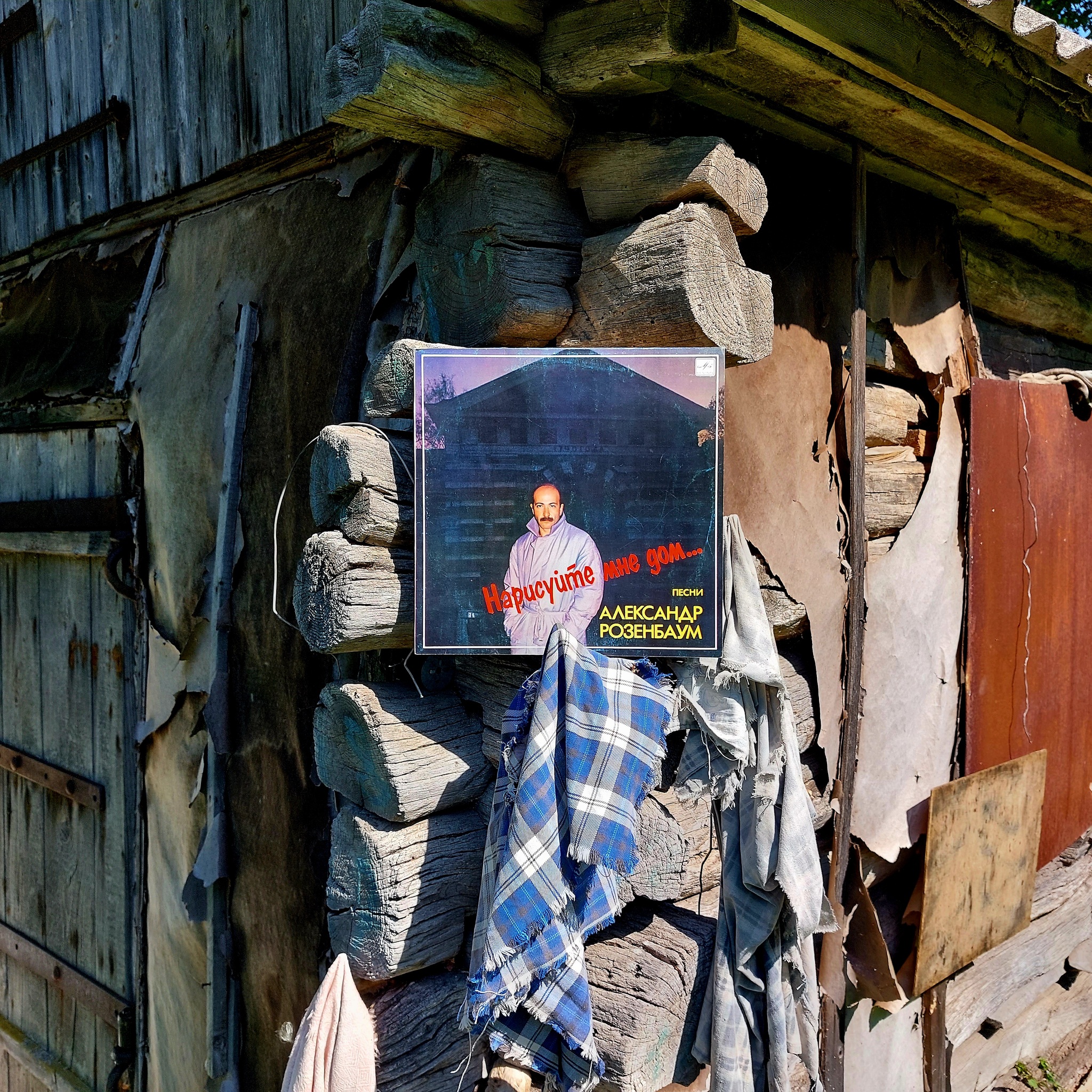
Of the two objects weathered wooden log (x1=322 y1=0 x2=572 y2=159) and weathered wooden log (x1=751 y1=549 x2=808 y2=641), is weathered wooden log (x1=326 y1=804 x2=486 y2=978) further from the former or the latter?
weathered wooden log (x1=322 y1=0 x2=572 y2=159)

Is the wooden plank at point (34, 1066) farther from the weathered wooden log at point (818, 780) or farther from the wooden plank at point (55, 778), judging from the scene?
the weathered wooden log at point (818, 780)

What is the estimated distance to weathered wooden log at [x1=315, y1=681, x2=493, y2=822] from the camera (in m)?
1.76

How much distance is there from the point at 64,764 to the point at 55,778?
52 mm

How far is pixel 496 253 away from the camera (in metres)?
1.76

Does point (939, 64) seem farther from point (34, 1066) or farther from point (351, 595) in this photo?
point (34, 1066)

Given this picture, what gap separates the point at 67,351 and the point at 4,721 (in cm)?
128

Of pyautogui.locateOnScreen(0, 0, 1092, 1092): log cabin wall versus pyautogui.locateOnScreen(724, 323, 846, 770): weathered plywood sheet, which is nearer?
pyautogui.locateOnScreen(0, 0, 1092, 1092): log cabin wall

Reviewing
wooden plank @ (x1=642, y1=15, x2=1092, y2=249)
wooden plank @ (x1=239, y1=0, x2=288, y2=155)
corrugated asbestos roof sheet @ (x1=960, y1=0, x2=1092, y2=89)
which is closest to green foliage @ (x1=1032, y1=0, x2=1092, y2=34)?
wooden plank @ (x1=642, y1=15, x2=1092, y2=249)

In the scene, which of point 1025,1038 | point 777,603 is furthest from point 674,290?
point 1025,1038

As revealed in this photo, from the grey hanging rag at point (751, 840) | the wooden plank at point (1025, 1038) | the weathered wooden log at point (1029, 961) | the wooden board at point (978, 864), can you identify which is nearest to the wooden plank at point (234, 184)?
the grey hanging rag at point (751, 840)

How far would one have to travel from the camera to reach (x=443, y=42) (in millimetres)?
1622

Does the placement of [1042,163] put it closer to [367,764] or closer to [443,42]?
[443,42]

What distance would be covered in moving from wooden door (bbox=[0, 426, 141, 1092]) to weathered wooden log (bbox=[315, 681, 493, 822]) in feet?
3.67

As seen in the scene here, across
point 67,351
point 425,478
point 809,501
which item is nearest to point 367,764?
point 425,478
